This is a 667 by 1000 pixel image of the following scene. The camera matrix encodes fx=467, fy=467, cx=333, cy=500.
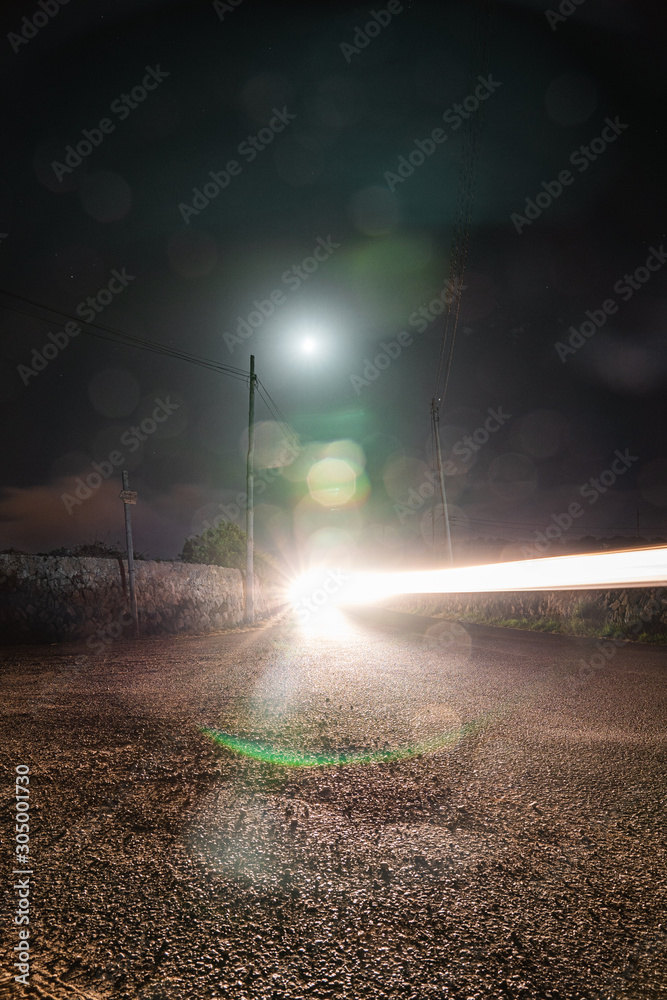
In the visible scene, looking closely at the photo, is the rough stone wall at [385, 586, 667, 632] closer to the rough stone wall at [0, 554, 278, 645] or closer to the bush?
the rough stone wall at [0, 554, 278, 645]

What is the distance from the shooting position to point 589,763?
3.03 m

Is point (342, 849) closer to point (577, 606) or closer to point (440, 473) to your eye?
point (577, 606)

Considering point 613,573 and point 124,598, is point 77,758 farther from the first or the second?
point 124,598

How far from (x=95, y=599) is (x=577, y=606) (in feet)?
47.1

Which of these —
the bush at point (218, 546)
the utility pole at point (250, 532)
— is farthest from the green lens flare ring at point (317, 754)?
the bush at point (218, 546)

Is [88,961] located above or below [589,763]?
below

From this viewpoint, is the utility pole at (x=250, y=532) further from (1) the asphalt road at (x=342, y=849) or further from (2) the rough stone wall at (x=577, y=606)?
(1) the asphalt road at (x=342, y=849)

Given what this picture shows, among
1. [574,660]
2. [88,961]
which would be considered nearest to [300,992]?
[88,961]

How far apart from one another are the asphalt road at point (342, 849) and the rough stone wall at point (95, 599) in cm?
978

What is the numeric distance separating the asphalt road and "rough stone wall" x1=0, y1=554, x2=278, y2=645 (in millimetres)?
9779

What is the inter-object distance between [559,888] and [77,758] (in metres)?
2.88

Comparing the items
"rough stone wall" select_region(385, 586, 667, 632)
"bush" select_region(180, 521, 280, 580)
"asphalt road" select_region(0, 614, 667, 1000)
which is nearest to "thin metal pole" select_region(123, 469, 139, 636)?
"asphalt road" select_region(0, 614, 667, 1000)

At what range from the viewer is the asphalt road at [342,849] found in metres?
1.41

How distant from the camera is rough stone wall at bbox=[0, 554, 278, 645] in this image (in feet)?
41.3
